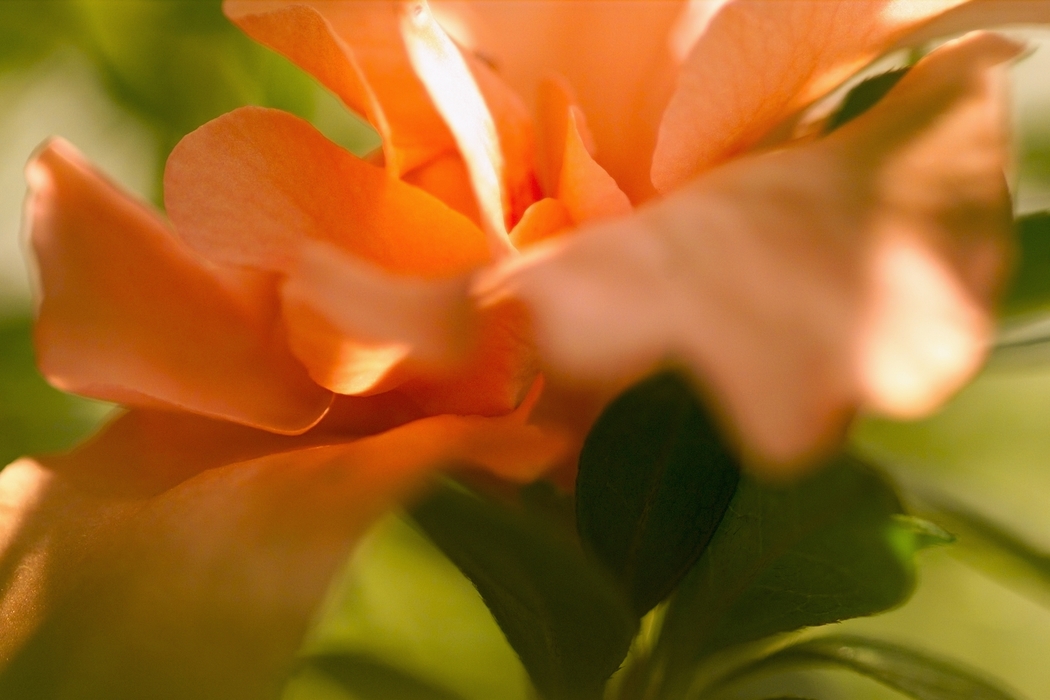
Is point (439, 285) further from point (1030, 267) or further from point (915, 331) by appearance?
point (1030, 267)

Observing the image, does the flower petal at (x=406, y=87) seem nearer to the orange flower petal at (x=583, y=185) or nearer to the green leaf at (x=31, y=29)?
the orange flower petal at (x=583, y=185)

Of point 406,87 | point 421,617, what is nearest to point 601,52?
point 406,87

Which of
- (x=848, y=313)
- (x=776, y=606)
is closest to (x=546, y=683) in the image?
(x=776, y=606)

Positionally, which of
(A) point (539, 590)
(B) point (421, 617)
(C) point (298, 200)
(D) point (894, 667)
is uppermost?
(C) point (298, 200)

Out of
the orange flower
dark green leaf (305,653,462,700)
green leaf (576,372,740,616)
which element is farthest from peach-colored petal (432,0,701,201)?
dark green leaf (305,653,462,700)

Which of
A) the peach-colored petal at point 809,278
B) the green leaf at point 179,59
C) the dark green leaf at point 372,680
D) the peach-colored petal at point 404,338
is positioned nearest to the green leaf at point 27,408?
the green leaf at point 179,59

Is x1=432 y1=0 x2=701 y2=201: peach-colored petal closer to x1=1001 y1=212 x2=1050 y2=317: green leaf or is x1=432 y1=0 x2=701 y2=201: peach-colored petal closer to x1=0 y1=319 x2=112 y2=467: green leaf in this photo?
x1=1001 y1=212 x2=1050 y2=317: green leaf

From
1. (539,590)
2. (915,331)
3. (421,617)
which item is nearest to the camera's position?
(915,331)
